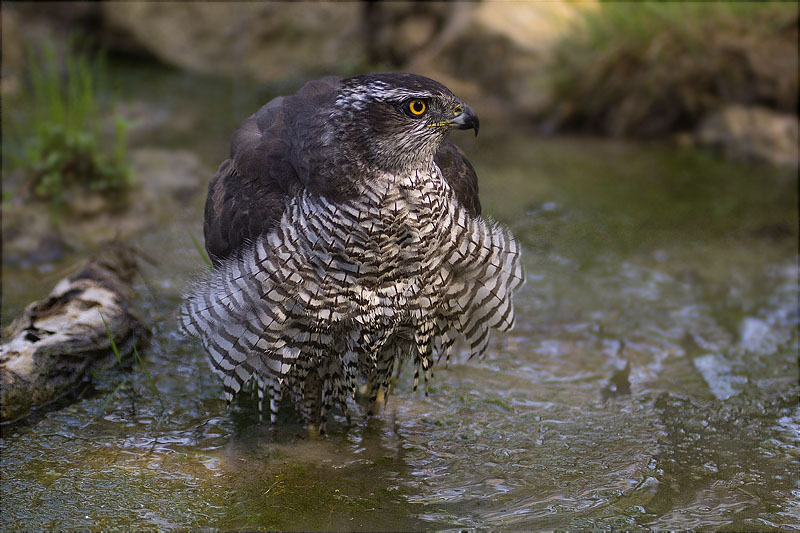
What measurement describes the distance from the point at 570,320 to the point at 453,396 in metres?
1.00

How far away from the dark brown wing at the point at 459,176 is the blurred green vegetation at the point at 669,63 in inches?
162

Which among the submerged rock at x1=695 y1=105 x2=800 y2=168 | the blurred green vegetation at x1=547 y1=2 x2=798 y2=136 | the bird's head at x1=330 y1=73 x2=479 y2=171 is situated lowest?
the bird's head at x1=330 y1=73 x2=479 y2=171

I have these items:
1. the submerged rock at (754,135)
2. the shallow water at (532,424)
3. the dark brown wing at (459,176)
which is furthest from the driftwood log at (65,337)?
the submerged rock at (754,135)

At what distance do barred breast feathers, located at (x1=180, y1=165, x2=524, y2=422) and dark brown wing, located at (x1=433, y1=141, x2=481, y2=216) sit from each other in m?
0.11

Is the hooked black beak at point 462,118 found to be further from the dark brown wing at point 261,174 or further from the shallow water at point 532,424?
the shallow water at point 532,424

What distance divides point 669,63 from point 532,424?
14.8 ft

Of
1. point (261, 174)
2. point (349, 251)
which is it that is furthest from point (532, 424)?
point (261, 174)

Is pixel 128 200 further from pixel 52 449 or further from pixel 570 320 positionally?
pixel 570 320

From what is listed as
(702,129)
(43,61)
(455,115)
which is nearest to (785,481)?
(455,115)

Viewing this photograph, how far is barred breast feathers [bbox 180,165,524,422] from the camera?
301 centimetres

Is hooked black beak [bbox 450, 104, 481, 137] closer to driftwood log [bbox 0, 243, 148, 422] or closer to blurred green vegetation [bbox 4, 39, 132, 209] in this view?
driftwood log [bbox 0, 243, 148, 422]

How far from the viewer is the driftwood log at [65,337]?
3.58 metres

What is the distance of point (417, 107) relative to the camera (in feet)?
9.94

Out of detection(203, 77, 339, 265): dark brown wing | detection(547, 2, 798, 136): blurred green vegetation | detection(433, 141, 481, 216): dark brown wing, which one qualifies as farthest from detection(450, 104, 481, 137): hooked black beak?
detection(547, 2, 798, 136): blurred green vegetation
